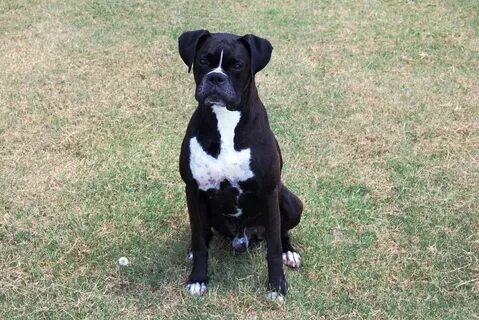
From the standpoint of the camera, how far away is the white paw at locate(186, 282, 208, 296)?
362 cm

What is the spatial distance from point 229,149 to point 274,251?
0.68 meters

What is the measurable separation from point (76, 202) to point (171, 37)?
11.8ft

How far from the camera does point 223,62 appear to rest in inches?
122

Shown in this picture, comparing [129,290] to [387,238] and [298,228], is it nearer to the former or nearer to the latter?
[298,228]

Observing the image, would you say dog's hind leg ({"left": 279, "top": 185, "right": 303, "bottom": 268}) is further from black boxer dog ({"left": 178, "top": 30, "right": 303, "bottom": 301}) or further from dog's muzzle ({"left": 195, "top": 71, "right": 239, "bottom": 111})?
dog's muzzle ({"left": 195, "top": 71, "right": 239, "bottom": 111})

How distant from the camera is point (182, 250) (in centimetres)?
401

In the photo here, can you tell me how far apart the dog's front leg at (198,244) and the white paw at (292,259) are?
52 cm

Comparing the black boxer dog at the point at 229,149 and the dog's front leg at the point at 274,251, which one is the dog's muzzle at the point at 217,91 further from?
the dog's front leg at the point at 274,251

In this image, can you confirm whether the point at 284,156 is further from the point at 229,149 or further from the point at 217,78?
the point at 217,78

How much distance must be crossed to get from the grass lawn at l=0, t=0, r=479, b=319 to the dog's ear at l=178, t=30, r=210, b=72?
1325mm

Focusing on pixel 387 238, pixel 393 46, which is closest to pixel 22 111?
pixel 387 238

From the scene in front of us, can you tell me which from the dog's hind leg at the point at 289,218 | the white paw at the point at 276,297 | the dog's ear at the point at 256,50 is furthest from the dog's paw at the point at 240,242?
the dog's ear at the point at 256,50

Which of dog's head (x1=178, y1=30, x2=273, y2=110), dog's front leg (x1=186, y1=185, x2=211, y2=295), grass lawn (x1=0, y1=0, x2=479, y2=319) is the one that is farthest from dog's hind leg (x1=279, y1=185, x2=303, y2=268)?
dog's head (x1=178, y1=30, x2=273, y2=110)

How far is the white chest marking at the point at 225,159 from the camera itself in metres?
3.24
